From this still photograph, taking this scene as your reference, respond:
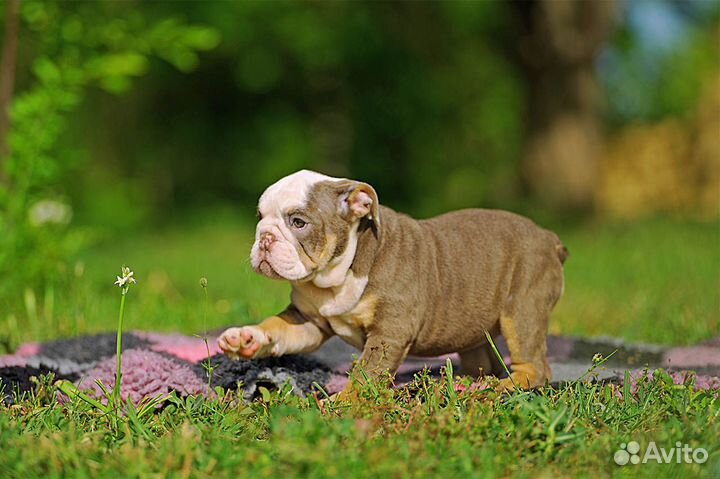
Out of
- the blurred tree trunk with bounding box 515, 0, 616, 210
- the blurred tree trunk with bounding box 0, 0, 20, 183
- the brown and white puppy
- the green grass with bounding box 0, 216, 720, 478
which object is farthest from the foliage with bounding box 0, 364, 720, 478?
the blurred tree trunk with bounding box 515, 0, 616, 210

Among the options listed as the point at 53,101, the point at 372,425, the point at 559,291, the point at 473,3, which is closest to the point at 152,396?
the point at 372,425

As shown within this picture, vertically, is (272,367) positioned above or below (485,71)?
below

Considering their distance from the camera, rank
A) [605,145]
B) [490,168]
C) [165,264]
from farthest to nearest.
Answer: [490,168] → [605,145] → [165,264]

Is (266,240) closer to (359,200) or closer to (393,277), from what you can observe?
(359,200)

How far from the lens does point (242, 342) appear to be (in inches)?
140

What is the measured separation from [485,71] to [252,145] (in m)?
4.90

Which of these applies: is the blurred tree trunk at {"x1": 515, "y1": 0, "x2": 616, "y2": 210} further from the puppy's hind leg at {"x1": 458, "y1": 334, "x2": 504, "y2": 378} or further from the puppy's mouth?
the puppy's mouth

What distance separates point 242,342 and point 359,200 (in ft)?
2.27

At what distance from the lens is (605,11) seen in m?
11.3

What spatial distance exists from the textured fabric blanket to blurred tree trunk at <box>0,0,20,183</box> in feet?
7.40

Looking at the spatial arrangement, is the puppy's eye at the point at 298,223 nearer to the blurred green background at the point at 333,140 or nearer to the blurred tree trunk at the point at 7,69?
the blurred green background at the point at 333,140

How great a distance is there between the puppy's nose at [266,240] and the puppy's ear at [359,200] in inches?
Result: 12.1

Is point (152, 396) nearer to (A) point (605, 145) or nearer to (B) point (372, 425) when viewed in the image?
(B) point (372, 425)

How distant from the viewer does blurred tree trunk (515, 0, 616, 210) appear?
11.4m
